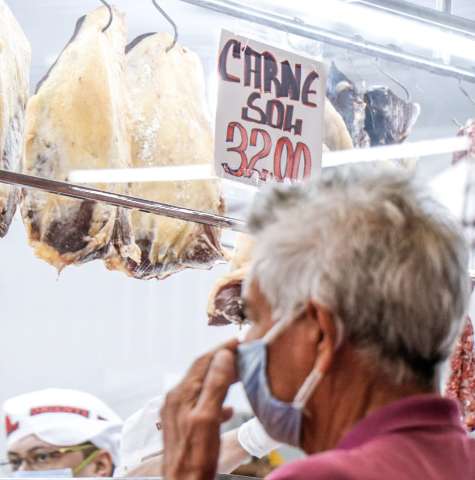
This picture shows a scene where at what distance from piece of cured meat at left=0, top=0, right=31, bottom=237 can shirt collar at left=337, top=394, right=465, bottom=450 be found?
1.94 metres

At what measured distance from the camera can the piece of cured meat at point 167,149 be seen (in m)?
3.88

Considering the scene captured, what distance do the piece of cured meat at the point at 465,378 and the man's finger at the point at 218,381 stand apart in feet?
9.07

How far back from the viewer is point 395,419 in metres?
1.70

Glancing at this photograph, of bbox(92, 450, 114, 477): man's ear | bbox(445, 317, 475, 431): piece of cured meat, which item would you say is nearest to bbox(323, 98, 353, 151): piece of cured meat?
bbox(445, 317, 475, 431): piece of cured meat

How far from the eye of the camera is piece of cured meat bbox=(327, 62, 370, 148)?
4566 mm

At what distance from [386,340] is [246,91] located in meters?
2.12

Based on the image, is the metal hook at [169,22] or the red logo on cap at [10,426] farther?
the metal hook at [169,22]

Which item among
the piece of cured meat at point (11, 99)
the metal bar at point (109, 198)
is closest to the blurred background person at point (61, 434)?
the piece of cured meat at point (11, 99)

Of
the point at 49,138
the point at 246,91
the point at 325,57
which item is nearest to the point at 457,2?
the point at 325,57

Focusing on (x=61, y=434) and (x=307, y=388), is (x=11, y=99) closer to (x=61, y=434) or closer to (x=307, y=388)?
(x=61, y=434)

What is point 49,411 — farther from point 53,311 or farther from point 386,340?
point 386,340

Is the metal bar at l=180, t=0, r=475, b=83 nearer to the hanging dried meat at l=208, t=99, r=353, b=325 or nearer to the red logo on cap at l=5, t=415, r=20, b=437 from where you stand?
the hanging dried meat at l=208, t=99, r=353, b=325

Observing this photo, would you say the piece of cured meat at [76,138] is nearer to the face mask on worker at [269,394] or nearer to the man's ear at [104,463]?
the man's ear at [104,463]

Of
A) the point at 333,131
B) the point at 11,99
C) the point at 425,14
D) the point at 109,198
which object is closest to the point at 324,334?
the point at 109,198
